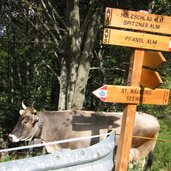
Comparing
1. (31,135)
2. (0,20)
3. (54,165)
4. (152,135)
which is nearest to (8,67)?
(0,20)

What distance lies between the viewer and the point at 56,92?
14.6 metres

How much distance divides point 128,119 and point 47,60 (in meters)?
7.87

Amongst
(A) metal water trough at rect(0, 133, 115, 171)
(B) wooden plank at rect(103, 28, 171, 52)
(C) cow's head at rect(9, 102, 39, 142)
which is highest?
(B) wooden plank at rect(103, 28, 171, 52)

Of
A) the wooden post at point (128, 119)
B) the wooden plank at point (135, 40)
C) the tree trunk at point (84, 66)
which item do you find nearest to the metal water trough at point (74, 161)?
the wooden post at point (128, 119)

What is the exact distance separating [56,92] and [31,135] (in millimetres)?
5055

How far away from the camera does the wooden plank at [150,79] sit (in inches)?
253

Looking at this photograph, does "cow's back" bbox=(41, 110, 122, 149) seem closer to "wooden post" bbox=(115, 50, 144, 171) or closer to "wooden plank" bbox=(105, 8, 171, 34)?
"wooden post" bbox=(115, 50, 144, 171)

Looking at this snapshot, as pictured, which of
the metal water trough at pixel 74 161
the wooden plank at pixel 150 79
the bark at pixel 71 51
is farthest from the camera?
the bark at pixel 71 51

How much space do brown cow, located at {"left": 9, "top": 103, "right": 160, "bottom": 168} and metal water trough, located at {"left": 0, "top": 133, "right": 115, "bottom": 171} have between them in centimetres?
300

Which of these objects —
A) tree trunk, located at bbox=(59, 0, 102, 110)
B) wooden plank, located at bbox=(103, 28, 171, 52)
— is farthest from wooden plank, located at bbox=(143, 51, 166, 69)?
tree trunk, located at bbox=(59, 0, 102, 110)

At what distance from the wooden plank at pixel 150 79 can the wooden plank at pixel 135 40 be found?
0.36 metres

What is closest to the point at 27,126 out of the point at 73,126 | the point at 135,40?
the point at 73,126

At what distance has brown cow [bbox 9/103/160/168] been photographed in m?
9.35

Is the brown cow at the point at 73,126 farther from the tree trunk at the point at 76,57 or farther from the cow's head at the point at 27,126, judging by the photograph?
the tree trunk at the point at 76,57
